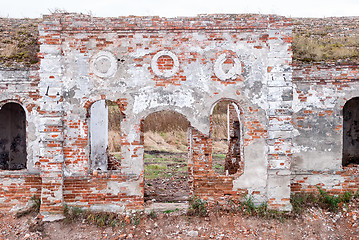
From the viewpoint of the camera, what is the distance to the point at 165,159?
12.7 m

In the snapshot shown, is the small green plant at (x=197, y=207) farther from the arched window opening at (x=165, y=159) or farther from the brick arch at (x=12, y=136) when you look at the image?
the brick arch at (x=12, y=136)

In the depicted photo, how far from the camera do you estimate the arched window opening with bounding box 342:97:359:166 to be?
9.03 m

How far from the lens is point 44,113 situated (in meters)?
6.53

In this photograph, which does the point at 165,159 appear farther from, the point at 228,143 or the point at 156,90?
the point at 156,90

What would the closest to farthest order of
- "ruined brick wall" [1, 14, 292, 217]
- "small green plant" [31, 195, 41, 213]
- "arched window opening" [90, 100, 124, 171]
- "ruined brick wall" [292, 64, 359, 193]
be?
"ruined brick wall" [1, 14, 292, 217], "small green plant" [31, 195, 41, 213], "ruined brick wall" [292, 64, 359, 193], "arched window opening" [90, 100, 124, 171]

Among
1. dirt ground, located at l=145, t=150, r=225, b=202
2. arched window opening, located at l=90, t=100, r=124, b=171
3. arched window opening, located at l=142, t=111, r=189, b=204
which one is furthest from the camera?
arched window opening, located at l=90, t=100, r=124, b=171

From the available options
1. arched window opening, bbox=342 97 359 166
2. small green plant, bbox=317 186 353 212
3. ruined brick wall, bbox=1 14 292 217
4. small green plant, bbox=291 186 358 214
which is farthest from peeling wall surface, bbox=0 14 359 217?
arched window opening, bbox=342 97 359 166

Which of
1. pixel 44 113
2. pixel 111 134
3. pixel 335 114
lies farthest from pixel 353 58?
pixel 111 134

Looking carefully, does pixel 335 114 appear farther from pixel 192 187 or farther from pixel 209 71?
pixel 192 187

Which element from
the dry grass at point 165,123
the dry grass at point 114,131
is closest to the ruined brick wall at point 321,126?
the dry grass at point 114,131

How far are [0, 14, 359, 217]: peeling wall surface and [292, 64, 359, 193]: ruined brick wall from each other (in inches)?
25.5

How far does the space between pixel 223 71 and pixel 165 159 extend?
676cm

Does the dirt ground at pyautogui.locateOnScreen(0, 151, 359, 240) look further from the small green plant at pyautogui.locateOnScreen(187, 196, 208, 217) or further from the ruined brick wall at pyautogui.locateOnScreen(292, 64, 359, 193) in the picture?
the ruined brick wall at pyautogui.locateOnScreen(292, 64, 359, 193)

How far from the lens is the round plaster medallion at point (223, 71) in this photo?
6.61 meters
